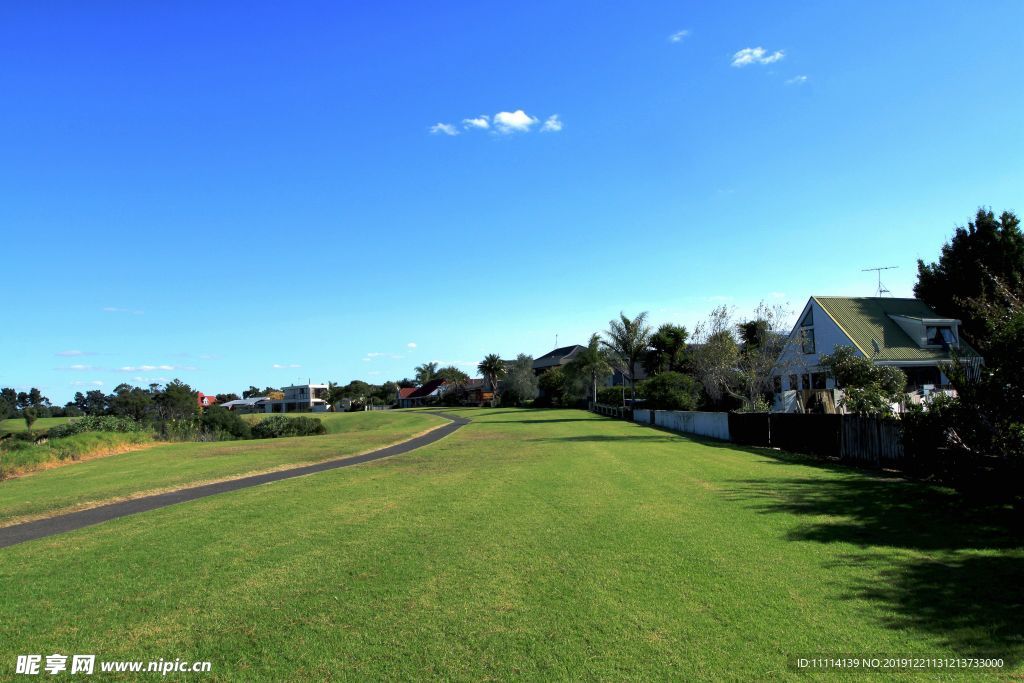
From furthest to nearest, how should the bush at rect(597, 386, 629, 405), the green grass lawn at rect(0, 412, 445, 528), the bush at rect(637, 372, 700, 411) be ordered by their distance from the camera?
the bush at rect(597, 386, 629, 405) → the bush at rect(637, 372, 700, 411) → the green grass lawn at rect(0, 412, 445, 528)

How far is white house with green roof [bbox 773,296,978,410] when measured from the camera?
1522 inches

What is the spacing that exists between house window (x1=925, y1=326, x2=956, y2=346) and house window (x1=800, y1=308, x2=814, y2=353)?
23.1 ft

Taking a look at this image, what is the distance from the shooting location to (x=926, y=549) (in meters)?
8.15

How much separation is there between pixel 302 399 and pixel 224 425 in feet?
272

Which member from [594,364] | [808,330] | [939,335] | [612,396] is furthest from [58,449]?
[594,364]

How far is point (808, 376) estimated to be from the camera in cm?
4016

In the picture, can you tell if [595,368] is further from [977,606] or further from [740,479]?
[977,606]

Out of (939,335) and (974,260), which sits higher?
(974,260)

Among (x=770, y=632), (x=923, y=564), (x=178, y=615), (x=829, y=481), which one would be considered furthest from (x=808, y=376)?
(x=178, y=615)

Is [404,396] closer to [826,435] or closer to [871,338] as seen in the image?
[871,338]

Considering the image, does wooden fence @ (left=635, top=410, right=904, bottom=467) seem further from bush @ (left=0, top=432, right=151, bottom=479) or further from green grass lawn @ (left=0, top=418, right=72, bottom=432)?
green grass lawn @ (left=0, top=418, right=72, bottom=432)

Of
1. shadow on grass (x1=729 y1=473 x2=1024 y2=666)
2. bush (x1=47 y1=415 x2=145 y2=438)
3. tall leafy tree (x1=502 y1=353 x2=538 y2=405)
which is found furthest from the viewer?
tall leafy tree (x1=502 y1=353 x2=538 y2=405)

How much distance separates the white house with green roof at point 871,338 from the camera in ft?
127

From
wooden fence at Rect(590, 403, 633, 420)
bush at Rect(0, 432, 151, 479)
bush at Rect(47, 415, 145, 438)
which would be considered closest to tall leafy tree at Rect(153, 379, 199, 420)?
bush at Rect(47, 415, 145, 438)
